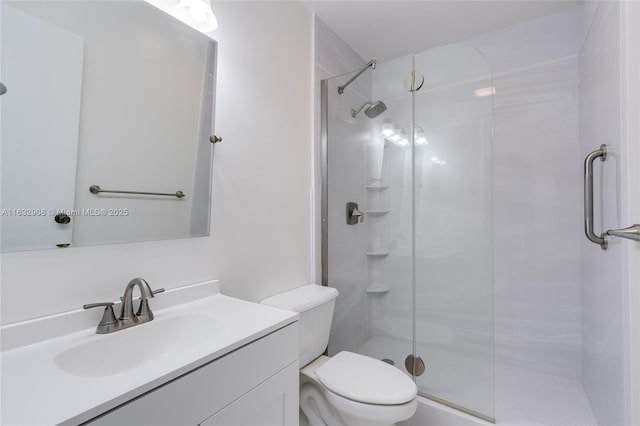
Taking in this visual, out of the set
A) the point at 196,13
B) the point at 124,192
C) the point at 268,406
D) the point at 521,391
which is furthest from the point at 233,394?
the point at 521,391

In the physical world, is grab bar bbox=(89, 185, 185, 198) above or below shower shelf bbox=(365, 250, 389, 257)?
above

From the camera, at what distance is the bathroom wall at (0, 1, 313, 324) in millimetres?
835

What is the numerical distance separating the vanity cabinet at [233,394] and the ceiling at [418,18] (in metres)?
1.87

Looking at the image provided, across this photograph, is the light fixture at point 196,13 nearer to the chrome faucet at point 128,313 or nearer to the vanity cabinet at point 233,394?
the chrome faucet at point 128,313

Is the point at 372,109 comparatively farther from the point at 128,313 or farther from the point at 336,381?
the point at 128,313

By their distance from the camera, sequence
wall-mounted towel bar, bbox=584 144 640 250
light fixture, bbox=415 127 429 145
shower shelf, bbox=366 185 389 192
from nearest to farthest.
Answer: wall-mounted towel bar, bbox=584 144 640 250
light fixture, bbox=415 127 429 145
shower shelf, bbox=366 185 389 192

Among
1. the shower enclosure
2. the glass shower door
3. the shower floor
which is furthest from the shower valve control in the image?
the shower floor

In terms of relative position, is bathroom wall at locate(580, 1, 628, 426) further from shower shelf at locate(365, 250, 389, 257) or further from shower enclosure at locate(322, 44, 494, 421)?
shower shelf at locate(365, 250, 389, 257)

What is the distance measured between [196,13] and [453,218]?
1.73 metres

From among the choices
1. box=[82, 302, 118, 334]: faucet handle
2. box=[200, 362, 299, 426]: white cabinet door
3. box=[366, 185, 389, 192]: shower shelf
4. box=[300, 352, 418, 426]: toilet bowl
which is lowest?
box=[300, 352, 418, 426]: toilet bowl

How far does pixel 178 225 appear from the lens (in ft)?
3.65

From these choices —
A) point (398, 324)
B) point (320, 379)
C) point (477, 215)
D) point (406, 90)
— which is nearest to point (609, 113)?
point (477, 215)

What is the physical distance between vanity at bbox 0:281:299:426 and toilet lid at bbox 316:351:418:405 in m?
0.30

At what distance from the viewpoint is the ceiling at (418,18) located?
1.81 m
